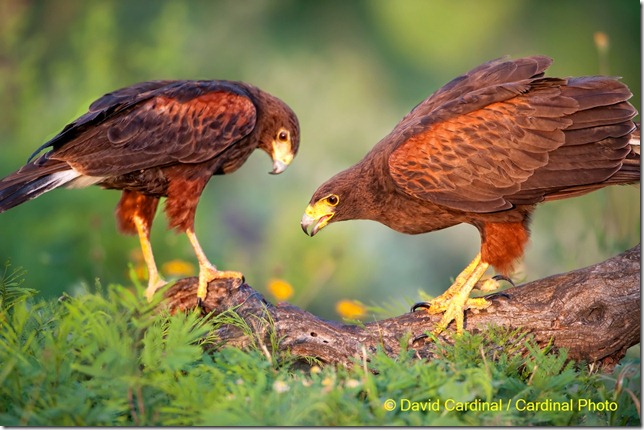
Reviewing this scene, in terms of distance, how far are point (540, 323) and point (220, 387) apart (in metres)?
2.22

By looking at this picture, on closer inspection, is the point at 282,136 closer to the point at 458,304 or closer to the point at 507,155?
the point at 507,155

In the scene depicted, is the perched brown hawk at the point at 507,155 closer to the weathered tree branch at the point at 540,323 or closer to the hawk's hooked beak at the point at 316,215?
the weathered tree branch at the point at 540,323

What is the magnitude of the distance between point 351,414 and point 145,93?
3.44 metres

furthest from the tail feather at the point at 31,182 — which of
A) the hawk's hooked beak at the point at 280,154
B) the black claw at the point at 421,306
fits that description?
the black claw at the point at 421,306

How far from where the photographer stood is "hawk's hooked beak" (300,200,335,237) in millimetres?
6141

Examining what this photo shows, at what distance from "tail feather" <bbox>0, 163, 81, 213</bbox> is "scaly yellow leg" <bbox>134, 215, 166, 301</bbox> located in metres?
0.76

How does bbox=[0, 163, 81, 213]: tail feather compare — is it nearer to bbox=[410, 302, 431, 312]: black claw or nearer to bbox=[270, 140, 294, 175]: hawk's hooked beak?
bbox=[270, 140, 294, 175]: hawk's hooked beak

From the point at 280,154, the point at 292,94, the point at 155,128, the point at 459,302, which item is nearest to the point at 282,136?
the point at 280,154

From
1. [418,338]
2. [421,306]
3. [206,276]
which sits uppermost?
[206,276]

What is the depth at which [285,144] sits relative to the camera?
6.95m

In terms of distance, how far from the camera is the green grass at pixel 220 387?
379cm

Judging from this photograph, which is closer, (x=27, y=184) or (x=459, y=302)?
(x=459, y=302)

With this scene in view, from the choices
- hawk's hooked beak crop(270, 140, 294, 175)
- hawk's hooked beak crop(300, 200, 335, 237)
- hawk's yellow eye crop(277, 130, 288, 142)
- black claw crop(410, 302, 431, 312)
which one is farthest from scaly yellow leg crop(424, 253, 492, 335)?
hawk's yellow eye crop(277, 130, 288, 142)

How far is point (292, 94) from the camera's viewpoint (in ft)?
34.6
